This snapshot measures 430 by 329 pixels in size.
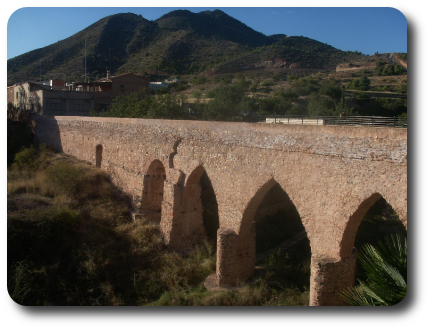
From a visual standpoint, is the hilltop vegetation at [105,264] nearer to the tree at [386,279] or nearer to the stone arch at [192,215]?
the stone arch at [192,215]

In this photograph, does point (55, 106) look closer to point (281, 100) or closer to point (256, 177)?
point (281, 100)

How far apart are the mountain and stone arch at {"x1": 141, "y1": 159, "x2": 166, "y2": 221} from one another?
110 ft

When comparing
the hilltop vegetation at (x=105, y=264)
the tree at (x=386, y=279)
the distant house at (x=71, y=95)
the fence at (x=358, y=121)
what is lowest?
the hilltop vegetation at (x=105, y=264)

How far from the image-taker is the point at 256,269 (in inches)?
421

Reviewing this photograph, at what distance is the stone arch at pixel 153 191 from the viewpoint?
13555 millimetres

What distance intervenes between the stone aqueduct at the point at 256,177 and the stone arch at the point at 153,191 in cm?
4

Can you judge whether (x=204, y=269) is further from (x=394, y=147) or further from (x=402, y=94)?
(x=402, y=94)

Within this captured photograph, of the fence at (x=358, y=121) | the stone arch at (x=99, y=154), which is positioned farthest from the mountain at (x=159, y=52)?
the stone arch at (x=99, y=154)

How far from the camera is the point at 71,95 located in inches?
1083

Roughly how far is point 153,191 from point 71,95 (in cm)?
1698

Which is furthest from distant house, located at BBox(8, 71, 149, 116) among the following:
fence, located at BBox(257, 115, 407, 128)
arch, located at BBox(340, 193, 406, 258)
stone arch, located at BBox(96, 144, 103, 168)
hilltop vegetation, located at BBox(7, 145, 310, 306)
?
arch, located at BBox(340, 193, 406, 258)

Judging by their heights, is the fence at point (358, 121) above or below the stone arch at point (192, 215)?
above

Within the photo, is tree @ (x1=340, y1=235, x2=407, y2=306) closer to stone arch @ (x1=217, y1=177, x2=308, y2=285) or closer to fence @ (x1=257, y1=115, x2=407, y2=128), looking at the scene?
stone arch @ (x1=217, y1=177, x2=308, y2=285)

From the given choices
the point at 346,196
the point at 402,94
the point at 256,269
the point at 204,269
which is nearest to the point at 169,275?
the point at 204,269
